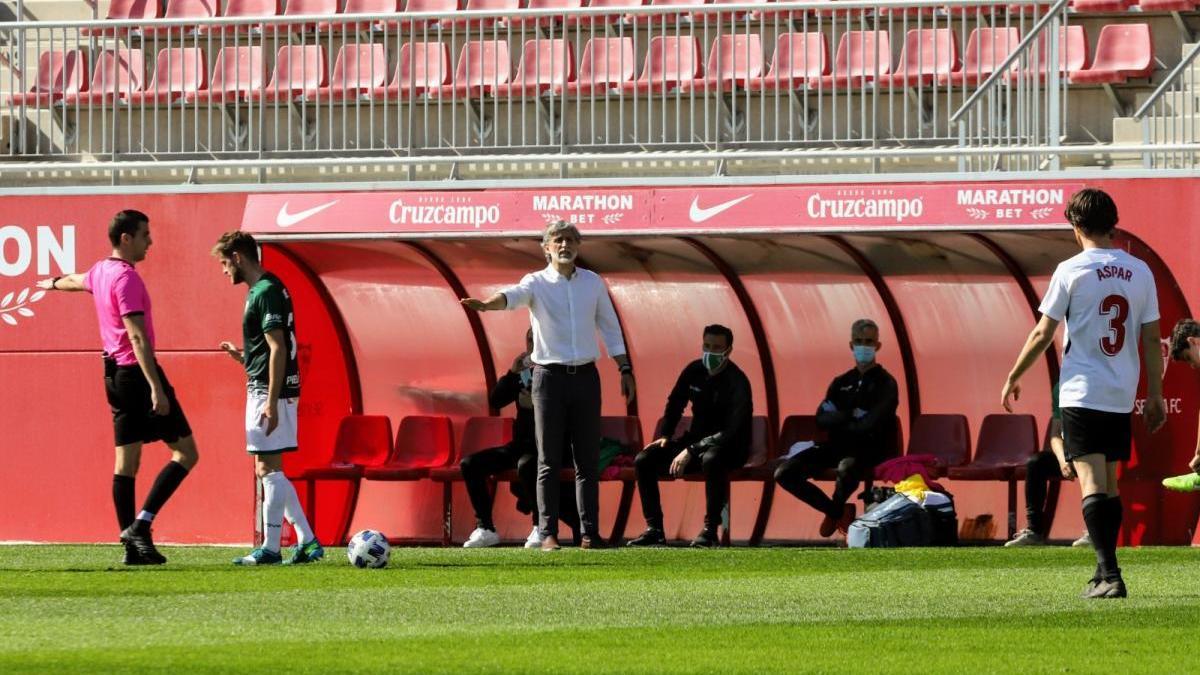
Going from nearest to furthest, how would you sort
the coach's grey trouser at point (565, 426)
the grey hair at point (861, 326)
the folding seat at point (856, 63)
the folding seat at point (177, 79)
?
the coach's grey trouser at point (565, 426), the grey hair at point (861, 326), the folding seat at point (856, 63), the folding seat at point (177, 79)

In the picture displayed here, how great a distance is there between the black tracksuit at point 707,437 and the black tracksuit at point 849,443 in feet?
1.27

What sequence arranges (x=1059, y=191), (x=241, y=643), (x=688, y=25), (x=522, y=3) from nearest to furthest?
(x=241, y=643) → (x=1059, y=191) → (x=688, y=25) → (x=522, y=3)

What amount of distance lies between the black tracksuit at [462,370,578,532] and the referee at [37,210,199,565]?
127 inches

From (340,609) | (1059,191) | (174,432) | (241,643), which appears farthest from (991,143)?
(241,643)

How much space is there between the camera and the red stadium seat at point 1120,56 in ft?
61.6

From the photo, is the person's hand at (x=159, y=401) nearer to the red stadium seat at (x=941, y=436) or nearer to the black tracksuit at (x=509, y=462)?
the black tracksuit at (x=509, y=462)

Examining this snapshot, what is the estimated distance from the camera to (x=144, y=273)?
16.5 metres

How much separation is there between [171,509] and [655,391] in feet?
12.3

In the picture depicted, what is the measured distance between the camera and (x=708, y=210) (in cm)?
1505

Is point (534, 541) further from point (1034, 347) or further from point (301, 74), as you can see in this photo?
point (301, 74)

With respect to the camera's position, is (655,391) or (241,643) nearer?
(241,643)

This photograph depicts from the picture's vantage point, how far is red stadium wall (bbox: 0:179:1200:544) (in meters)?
16.2

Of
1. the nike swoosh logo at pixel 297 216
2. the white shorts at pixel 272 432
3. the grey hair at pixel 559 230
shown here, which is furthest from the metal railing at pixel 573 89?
the white shorts at pixel 272 432

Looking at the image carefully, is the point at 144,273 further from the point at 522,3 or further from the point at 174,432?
the point at 522,3
